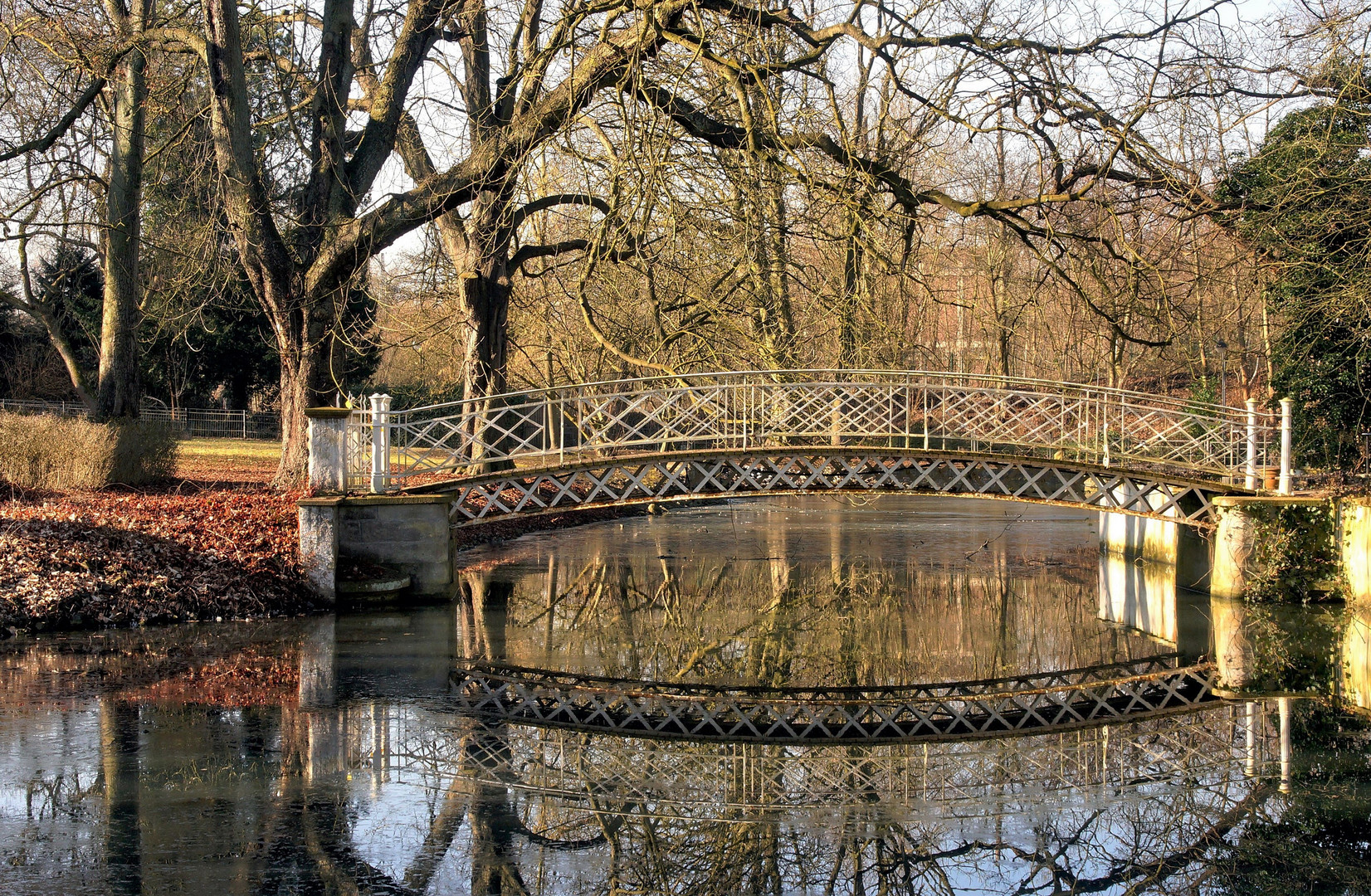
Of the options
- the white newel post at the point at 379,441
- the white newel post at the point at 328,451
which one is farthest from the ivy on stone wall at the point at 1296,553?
the white newel post at the point at 328,451

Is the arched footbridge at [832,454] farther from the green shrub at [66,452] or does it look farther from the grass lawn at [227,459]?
the grass lawn at [227,459]

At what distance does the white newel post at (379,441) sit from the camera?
50.2 ft

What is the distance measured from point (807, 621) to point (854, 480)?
113 inches

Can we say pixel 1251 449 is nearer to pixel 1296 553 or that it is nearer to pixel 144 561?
pixel 1296 553

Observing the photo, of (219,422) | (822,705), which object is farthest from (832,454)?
(219,422)

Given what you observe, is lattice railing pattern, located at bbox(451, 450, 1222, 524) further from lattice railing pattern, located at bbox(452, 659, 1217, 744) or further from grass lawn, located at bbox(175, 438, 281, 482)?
grass lawn, located at bbox(175, 438, 281, 482)

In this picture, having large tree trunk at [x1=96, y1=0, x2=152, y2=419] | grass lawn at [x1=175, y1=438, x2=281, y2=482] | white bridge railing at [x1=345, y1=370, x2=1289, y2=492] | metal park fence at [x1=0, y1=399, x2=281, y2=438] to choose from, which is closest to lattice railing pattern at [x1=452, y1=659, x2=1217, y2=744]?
white bridge railing at [x1=345, y1=370, x2=1289, y2=492]

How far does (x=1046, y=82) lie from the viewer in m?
13.6

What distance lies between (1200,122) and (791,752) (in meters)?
9.64

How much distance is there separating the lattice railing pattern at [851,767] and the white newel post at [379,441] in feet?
23.7

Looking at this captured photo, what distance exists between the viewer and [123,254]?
794 inches

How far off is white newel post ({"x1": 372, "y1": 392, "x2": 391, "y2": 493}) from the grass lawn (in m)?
6.73

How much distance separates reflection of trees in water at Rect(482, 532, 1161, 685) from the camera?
11.3m

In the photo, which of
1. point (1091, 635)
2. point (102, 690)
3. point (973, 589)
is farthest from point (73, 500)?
point (1091, 635)
